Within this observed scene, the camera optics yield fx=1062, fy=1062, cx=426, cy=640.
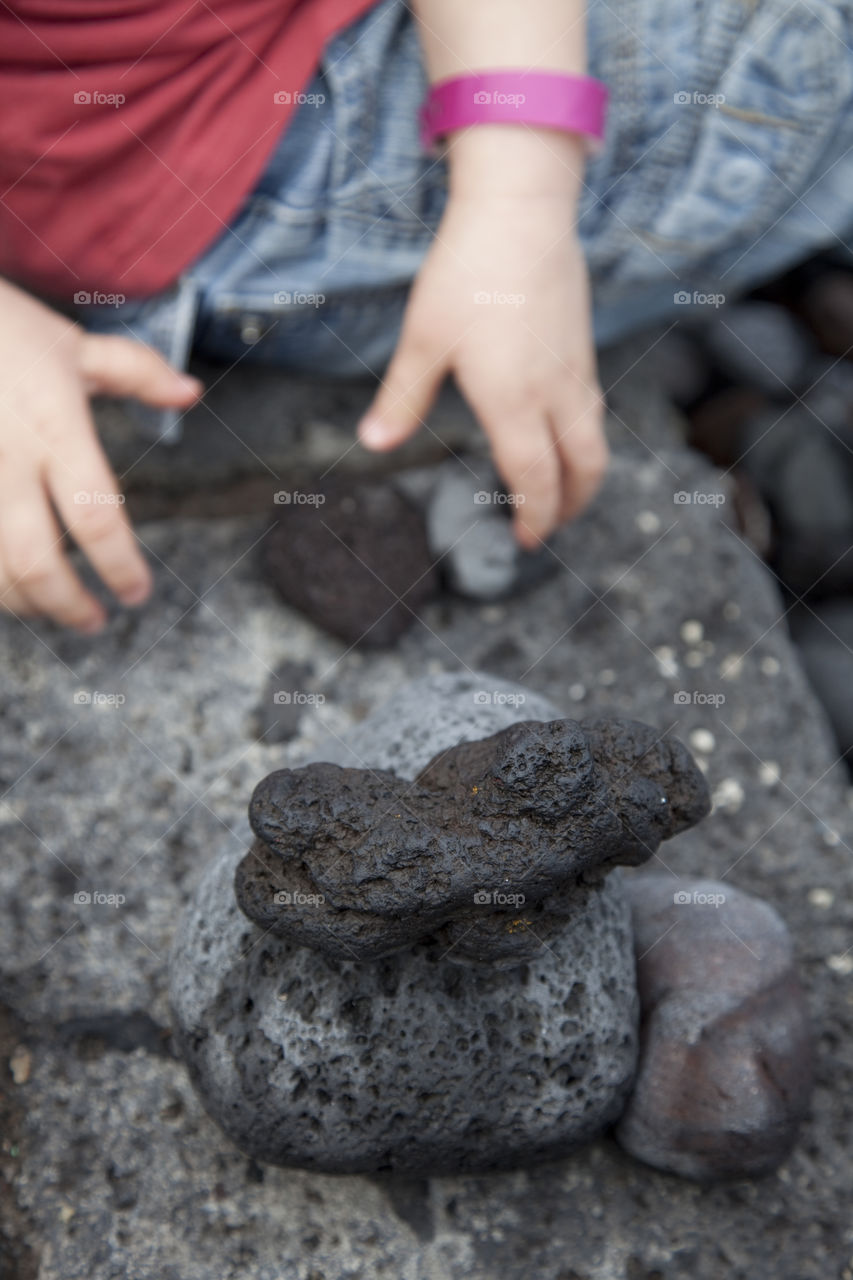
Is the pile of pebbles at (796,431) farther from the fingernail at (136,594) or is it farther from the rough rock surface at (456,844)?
the fingernail at (136,594)

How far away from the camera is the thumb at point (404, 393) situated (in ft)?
5.45

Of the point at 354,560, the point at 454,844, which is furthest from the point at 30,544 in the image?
the point at 454,844

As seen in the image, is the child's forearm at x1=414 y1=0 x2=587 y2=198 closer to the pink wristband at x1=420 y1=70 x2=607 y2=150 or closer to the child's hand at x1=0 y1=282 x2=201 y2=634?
the pink wristband at x1=420 y1=70 x2=607 y2=150

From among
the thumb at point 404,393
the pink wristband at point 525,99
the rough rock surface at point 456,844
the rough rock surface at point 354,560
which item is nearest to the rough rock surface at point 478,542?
the rough rock surface at point 354,560

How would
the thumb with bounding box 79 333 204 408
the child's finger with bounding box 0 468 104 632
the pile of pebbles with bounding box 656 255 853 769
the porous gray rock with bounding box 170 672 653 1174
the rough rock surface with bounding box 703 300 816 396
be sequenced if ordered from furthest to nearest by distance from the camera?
the rough rock surface with bounding box 703 300 816 396
the pile of pebbles with bounding box 656 255 853 769
the thumb with bounding box 79 333 204 408
the child's finger with bounding box 0 468 104 632
the porous gray rock with bounding box 170 672 653 1174

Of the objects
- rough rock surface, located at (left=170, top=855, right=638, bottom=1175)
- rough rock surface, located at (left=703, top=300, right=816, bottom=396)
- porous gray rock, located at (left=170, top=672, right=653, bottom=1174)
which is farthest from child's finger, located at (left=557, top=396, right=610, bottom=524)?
rough rock surface, located at (left=703, top=300, right=816, bottom=396)

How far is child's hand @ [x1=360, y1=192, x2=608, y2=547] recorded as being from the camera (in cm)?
160

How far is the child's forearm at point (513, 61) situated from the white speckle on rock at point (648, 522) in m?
0.62

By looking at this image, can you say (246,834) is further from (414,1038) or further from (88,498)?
(88,498)

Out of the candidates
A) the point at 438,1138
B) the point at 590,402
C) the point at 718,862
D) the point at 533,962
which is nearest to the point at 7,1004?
the point at 438,1138

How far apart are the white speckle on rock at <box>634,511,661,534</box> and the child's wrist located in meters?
0.62

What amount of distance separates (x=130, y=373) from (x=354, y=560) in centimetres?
46

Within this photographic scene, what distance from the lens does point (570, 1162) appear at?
55.0 inches

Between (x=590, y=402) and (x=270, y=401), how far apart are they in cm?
67
